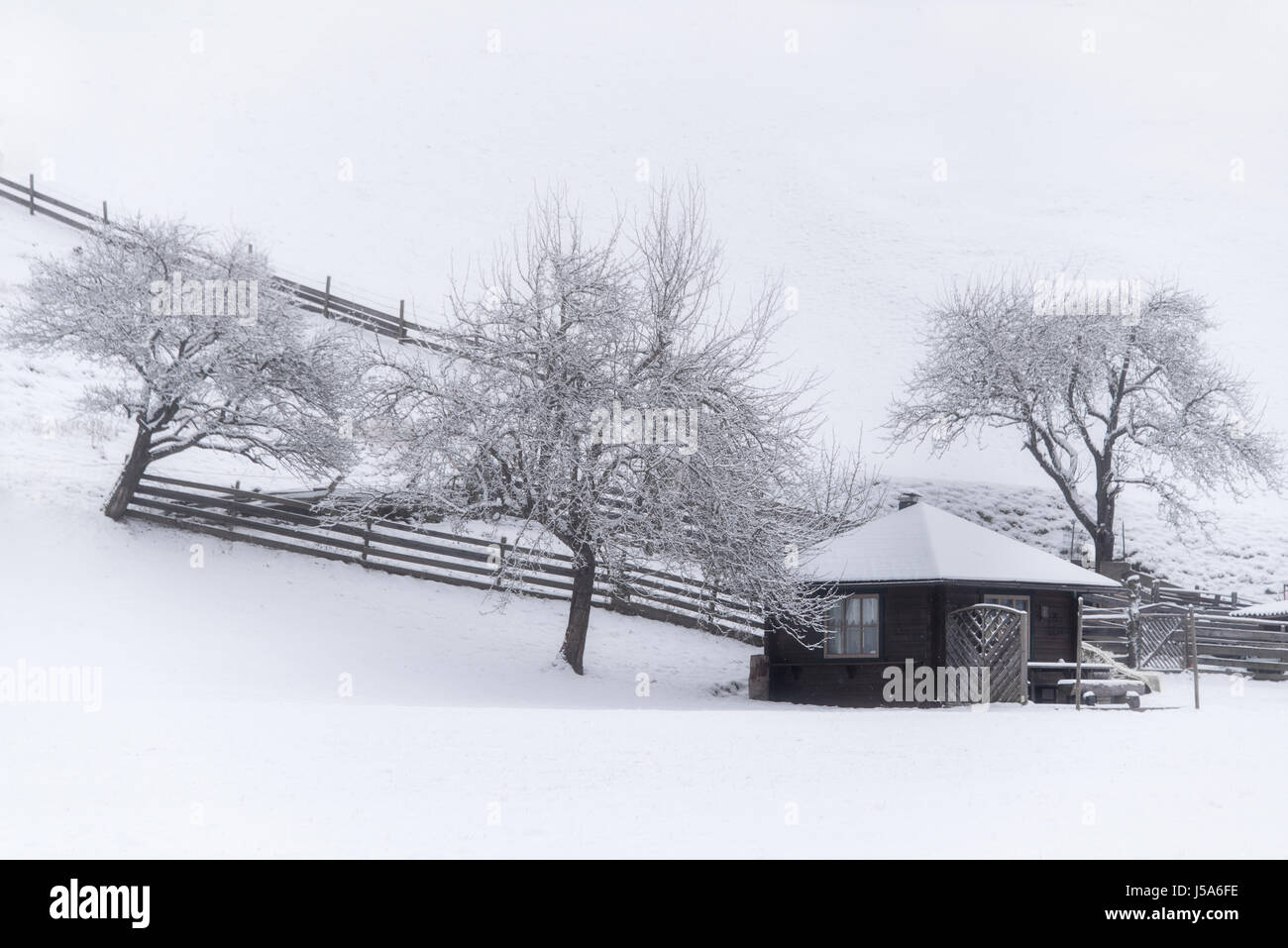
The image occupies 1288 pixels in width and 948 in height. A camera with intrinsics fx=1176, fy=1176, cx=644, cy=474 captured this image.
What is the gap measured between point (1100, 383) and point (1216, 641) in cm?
1116

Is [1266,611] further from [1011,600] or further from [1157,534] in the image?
[1011,600]

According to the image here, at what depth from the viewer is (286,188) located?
69312 millimetres

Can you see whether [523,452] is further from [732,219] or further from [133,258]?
[732,219]

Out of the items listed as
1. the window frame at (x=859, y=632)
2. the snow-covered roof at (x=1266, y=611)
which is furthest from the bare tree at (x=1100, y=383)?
the window frame at (x=859, y=632)

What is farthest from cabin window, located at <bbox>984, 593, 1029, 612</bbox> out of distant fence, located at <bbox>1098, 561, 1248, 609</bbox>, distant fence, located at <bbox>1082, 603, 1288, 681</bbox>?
distant fence, located at <bbox>1098, 561, 1248, 609</bbox>

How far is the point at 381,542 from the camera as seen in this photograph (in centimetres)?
2747

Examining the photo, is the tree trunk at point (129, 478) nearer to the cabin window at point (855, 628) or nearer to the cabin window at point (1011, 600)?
the cabin window at point (855, 628)

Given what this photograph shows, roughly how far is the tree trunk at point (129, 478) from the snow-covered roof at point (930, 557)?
47.5ft

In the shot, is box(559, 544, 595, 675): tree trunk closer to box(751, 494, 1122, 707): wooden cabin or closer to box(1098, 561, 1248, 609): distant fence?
box(751, 494, 1122, 707): wooden cabin

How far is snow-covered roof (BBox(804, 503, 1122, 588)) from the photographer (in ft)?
75.0

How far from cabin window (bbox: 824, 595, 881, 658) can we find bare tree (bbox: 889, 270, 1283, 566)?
1503cm

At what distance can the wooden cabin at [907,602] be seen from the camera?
22828mm

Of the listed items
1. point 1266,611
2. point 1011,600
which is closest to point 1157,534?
point 1266,611
